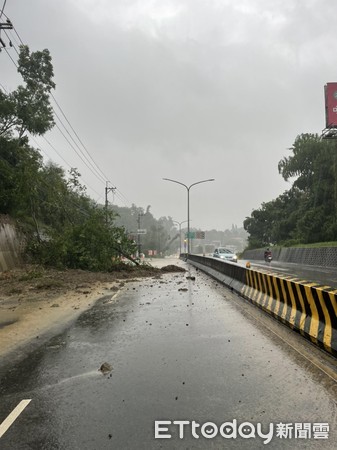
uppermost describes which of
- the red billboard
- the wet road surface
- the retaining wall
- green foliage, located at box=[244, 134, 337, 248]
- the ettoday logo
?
the red billboard

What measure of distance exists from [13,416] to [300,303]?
6.22 metres

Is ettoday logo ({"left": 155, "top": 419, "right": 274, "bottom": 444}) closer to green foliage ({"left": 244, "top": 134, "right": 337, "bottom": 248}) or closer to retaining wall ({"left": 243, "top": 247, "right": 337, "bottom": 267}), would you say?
retaining wall ({"left": 243, "top": 247, "right": 337, "bottom": 267})

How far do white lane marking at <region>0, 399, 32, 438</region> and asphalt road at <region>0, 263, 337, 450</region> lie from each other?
1.6 inches

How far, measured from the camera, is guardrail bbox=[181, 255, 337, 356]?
7.02m

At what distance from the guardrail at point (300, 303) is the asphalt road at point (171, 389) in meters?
0.29

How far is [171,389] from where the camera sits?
16.7 ft

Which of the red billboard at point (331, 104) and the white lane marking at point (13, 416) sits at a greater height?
the red billboard at point (331, 104)

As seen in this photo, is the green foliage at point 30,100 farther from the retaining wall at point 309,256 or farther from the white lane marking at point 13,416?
the white lane marking at point 13,416

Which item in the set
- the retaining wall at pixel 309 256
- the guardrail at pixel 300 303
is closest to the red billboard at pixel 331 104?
the retaining wall at pixel 309 256

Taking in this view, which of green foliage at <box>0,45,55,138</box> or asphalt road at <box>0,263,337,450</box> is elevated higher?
green foliage at <box>0,45,55,138</box>

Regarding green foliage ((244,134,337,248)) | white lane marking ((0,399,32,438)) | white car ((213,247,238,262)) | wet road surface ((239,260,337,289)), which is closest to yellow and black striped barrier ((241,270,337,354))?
white lane marking ((0,399,32,438))

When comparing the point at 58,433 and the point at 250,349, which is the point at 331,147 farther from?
the point at 58,433

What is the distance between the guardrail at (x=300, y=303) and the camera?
7.02m

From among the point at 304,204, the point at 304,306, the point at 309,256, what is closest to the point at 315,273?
the point at 309,256
